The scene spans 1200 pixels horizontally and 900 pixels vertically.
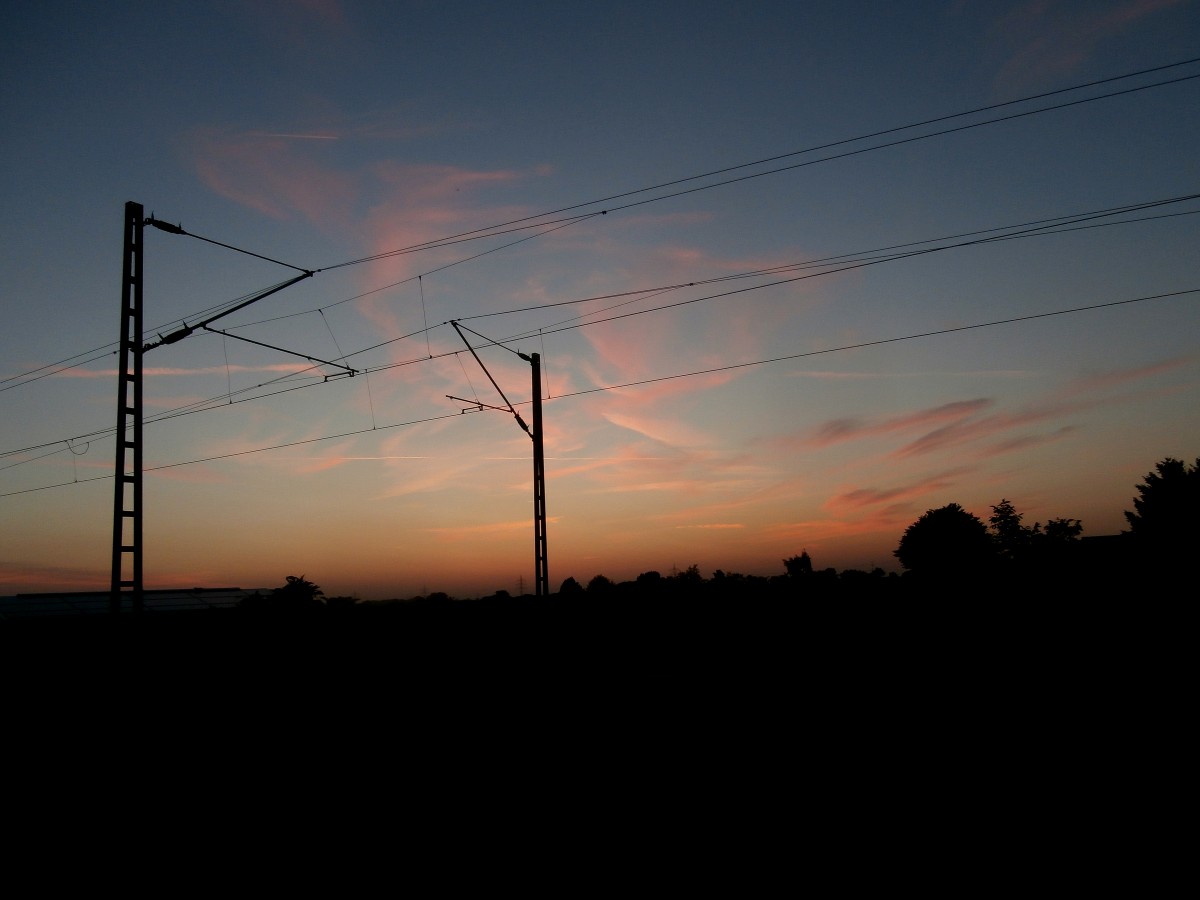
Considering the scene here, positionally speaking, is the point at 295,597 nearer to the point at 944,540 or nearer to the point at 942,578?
the point at 942,578

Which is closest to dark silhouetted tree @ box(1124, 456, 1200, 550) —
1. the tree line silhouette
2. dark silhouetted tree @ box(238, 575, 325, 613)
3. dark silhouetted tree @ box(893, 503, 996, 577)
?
the tree line silhouette

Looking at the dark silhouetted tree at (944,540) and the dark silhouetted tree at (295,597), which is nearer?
the dark silhouetted tree at (295,597)

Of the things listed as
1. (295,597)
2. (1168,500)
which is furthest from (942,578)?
(1168,500)

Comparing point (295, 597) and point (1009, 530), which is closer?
point (295, 597)

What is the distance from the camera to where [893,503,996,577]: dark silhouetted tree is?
9056cm

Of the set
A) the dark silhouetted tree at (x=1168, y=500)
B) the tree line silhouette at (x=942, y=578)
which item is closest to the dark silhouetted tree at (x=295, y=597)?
the tree line silhouette at (x=942, y=578)

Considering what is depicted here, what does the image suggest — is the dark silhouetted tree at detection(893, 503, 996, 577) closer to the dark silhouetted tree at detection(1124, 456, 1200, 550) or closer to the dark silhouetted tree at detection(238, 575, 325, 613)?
the dark silhouetted tree at detection(1124, 456, 1200, 550)

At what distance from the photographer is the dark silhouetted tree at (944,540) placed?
90.6 meters

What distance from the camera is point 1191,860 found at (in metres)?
8.23

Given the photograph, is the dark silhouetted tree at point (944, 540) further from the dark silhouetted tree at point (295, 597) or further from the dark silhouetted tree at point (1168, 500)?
the dark silhouetted tree at point (295, 597)

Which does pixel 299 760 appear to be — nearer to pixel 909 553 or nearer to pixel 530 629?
pixel 530 629

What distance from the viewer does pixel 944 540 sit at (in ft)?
304

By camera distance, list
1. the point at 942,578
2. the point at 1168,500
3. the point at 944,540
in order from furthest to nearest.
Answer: the point at 944,540, the point at 1168,500, the point at 942,578

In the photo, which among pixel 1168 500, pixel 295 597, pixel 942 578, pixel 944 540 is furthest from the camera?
pixel 944 540
